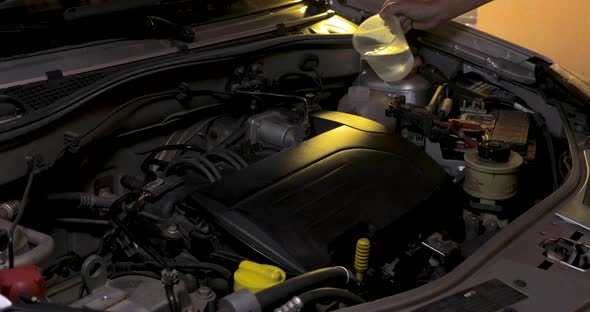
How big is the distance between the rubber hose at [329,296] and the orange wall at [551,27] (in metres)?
3.83

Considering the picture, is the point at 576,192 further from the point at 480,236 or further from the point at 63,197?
the point at 63,197

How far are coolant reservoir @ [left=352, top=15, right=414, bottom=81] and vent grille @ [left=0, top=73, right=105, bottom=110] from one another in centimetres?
84

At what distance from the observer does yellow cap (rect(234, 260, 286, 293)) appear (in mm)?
1056

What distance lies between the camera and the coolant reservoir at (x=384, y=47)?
190 centimetres

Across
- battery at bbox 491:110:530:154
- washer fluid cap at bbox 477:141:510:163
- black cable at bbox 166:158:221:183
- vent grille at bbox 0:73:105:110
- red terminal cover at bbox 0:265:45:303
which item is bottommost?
battery at bbox 491:110:530:154

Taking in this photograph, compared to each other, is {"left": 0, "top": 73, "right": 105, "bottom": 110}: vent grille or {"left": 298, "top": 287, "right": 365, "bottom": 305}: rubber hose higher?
{"left": 0, "top": 73, "right": 105, "bottom": 110}: vent grille

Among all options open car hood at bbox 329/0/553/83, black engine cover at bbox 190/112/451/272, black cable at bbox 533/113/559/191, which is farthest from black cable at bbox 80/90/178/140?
black cable at bbox 533/113/559/191

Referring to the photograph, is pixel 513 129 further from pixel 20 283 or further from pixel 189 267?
pixel 20 283

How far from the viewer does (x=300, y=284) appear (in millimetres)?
1001

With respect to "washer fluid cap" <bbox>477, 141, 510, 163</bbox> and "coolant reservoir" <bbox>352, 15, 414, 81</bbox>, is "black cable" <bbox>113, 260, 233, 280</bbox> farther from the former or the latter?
"coolant reservoir" <bbox>352, 15, 414, 81</bbox>

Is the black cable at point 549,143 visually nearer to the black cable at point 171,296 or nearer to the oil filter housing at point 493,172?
the oil filter housing at point 493,172

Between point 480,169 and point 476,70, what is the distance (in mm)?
665

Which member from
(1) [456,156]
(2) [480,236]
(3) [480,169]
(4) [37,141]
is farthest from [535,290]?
(4) [37,141]

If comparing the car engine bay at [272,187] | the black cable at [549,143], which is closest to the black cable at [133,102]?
the car engine bay at [272,187]
